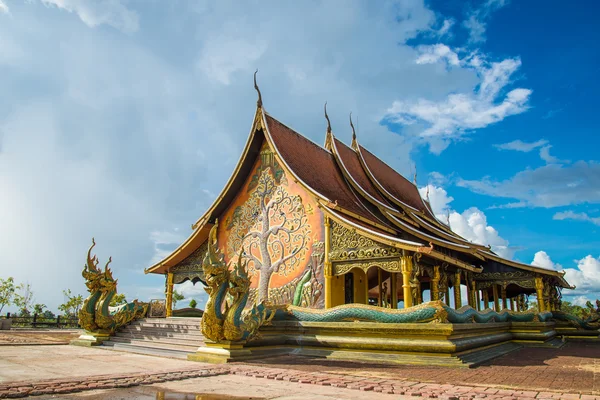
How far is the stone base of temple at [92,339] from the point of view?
34.5ft

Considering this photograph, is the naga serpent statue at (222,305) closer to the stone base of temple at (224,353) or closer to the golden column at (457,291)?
the stone base of temple at (224,353)

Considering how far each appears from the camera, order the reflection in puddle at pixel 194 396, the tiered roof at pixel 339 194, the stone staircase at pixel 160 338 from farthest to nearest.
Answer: the tiered roof at pixel 339 194 → the stone staircase at pixel 160 338 → the reflection in puddle at pixel 194 396

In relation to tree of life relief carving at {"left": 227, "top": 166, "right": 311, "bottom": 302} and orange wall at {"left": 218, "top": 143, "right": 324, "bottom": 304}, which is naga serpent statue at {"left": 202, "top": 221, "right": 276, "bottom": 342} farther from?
tree of life relief carving at {"left": 227, "top": 166, "right": 311, "bottom": 302}

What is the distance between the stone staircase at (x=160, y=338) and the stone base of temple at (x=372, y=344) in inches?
47.0

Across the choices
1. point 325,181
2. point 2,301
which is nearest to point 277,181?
point 325,181

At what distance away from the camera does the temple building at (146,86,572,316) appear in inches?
413

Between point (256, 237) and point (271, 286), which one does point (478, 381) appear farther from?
point (256, 237)

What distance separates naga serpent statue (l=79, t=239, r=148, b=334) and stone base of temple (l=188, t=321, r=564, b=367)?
4.23m

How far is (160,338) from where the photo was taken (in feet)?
32.8

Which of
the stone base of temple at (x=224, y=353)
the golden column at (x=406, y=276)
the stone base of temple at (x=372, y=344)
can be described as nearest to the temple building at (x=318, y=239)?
the golden column at (x=406, y=276)

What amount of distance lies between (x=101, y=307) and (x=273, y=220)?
4729mm

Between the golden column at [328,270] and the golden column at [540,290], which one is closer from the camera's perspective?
the golden column at [328,270]

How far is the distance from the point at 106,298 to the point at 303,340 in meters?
5.37

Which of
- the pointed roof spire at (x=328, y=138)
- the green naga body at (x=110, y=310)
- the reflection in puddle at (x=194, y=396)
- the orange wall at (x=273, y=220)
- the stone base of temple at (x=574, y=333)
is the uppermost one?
the pointed roof spire at (x=328, y=138)
